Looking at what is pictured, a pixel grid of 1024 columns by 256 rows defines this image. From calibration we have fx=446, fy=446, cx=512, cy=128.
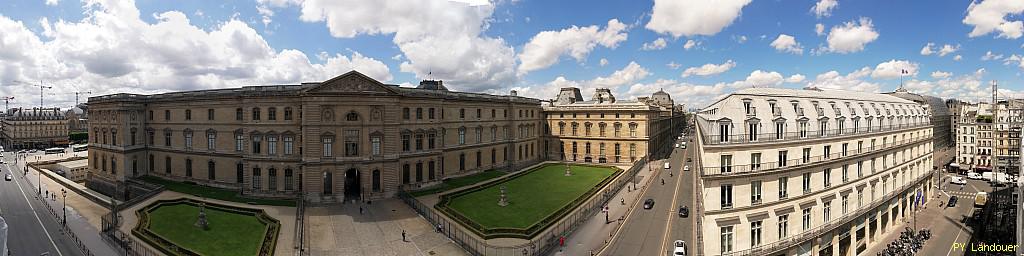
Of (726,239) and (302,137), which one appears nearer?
(726,239)

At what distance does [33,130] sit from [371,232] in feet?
544

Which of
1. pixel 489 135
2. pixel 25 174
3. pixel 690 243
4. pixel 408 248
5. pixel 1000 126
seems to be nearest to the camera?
pixel 408 248

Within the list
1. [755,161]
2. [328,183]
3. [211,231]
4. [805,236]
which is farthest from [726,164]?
[211,231]

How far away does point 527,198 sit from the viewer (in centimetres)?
4831

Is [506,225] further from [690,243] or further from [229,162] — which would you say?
[229,162]

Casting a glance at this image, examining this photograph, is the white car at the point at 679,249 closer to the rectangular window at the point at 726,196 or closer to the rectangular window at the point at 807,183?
the rectangular window at the point at 726,196

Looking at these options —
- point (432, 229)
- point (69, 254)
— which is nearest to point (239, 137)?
point (69, 254)

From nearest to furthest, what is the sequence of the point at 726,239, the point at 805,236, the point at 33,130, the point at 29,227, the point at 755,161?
the point at 726,239, the point at 755,161, the point at 805,236, the point at 29,227, the point at 33,130

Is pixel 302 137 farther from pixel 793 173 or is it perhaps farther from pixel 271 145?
pixel 793 173

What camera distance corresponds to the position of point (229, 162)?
52.7m

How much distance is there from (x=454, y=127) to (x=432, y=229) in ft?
79.7

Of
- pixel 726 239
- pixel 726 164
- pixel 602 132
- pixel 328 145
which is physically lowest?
pixel 726 239

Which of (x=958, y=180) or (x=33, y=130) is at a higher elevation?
(x=33, y=130)

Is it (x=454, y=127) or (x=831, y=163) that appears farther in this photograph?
(x=454, y=127)
